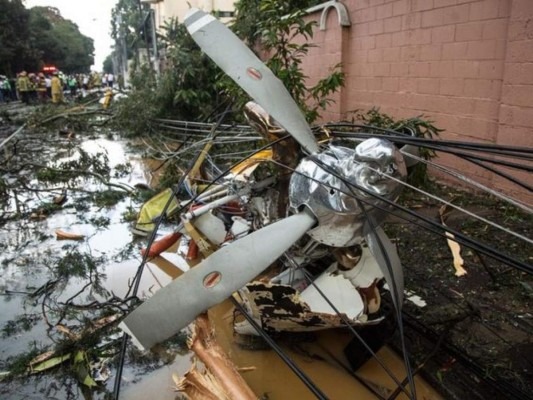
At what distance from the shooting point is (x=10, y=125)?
16.5 meters

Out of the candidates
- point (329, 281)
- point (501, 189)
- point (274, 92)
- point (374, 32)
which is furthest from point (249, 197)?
point (374, 32)

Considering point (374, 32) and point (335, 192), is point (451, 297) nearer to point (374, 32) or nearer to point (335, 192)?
point (335, 192)

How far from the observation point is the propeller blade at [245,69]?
280 cm

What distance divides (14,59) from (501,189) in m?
35.3

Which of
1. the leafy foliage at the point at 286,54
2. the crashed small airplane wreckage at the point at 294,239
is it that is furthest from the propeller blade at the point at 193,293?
the leafy foliage at the point at 286,54

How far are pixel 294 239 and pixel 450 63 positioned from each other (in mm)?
5117

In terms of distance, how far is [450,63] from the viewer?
253 inches

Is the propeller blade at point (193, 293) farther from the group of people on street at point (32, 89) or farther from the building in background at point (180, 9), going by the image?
the group of people on street at point (32, 89)

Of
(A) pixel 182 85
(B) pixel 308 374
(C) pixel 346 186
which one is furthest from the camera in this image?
(A) pixel 182 85

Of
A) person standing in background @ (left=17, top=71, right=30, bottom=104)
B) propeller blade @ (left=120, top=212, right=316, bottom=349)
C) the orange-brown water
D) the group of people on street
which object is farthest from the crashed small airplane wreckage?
person standing in background @ (left=17, top=71, right=30, bottom=104)

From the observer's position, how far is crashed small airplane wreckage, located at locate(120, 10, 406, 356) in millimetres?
2383

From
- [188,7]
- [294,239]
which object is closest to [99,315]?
[294,239]

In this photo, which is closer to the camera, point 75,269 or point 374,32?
point 75,269

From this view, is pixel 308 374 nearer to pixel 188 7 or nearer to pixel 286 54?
pixel 286 54
